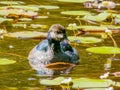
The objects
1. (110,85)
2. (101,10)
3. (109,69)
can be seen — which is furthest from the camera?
(101,10)

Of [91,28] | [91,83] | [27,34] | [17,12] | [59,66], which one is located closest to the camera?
[91,83]

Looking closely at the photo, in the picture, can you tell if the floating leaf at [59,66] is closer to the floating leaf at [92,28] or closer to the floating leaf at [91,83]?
the floating leaf at [91,83]

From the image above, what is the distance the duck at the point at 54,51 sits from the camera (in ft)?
30.1

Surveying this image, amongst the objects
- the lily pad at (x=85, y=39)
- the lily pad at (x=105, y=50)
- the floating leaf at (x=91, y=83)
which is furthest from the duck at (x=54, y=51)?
the floating leaf at (x=91, y=83)

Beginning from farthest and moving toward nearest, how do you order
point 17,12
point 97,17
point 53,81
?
point 17,12 < point 97,17 < point 53,81

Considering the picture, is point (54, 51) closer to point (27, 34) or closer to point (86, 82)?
point (27, 34)

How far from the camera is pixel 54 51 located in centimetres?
948

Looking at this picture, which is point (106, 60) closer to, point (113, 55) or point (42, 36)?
point (113, 55)

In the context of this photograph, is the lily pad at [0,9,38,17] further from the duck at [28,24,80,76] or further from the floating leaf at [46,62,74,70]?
the floating leaf at [46,62,74,70]

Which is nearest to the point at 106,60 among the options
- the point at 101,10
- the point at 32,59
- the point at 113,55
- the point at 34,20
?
the point at 113,55

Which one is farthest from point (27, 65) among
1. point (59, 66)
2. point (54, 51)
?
point (54, 51)

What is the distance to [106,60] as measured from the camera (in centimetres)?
900

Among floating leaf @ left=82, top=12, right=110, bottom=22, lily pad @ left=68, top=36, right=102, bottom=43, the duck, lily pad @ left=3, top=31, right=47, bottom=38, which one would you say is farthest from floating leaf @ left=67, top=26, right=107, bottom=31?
the duck

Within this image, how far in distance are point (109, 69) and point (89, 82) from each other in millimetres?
1089
